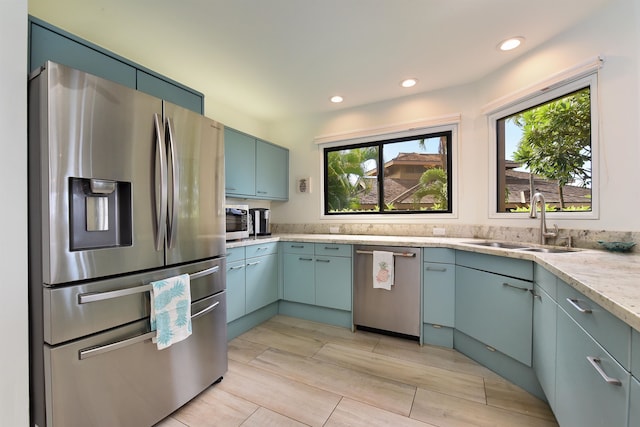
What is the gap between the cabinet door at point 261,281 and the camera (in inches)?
102

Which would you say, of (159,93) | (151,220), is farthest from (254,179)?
(151,220)

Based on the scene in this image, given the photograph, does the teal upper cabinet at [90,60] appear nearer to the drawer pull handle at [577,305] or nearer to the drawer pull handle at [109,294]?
the drawer pull handle at [109,294]

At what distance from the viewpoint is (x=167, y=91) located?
184 centimetres

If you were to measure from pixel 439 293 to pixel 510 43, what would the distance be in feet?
6.80

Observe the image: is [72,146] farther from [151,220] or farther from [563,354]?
[563,354]

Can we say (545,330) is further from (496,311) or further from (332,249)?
(332,249)

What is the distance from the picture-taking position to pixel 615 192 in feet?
5.64

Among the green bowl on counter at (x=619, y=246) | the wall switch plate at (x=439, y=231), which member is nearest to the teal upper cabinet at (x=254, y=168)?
the wall switch plate at (x=439, y=231)

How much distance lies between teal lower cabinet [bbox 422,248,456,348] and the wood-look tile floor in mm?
131

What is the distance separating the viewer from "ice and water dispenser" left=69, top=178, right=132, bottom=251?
3.84 ft

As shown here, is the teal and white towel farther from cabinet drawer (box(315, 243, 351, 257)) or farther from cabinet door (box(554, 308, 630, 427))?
cabinet door (box(554, 308, 630, 427))

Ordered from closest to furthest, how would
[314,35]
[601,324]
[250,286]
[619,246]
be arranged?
[601,324] → [619,246] → [314,35] → [250,286]

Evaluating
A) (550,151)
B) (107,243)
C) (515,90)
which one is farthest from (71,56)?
(550,151)

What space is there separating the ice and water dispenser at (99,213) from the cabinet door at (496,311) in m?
2.30
